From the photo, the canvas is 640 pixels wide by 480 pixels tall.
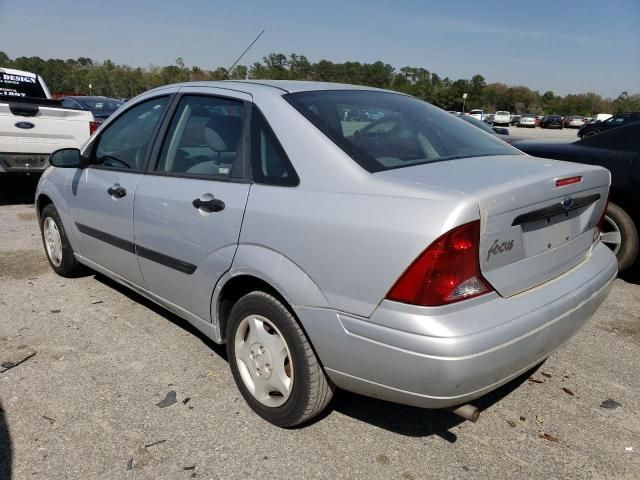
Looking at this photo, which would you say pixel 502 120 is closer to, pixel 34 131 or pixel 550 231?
pixel 34 131

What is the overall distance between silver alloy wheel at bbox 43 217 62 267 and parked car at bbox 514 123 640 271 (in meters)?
4.61

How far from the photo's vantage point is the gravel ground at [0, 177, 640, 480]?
227 cm

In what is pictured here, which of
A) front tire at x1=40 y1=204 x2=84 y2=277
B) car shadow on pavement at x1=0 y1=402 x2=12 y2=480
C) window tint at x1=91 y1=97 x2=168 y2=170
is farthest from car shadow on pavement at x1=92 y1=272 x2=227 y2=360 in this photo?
car shadow on pavement at x1=0 y1=402 x2=12 y2=480

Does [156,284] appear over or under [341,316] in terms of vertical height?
under

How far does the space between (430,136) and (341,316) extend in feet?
3.91

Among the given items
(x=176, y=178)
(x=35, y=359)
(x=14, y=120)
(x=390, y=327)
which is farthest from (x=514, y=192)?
(x=14, y=120)

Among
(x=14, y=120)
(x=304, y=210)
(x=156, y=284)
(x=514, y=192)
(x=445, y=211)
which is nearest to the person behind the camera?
(x=445, y=211)

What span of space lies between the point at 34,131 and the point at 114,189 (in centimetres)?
449

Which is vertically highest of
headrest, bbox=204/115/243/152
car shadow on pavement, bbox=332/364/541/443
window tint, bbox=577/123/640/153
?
headrest, bbox=204/115/243/152

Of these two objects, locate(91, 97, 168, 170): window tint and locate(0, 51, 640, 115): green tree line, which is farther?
locate(0, 51, 640, 115): green tree line

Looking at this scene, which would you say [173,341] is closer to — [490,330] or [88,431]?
[88,431]

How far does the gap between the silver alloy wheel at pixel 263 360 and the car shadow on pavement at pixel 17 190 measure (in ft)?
21.8

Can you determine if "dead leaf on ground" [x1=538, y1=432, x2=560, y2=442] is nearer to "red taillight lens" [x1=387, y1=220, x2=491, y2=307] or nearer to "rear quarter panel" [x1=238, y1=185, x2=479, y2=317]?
"red taillight lens" [x1=387, y1=220, x2=491, y2=307]

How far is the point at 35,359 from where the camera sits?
124 inches
